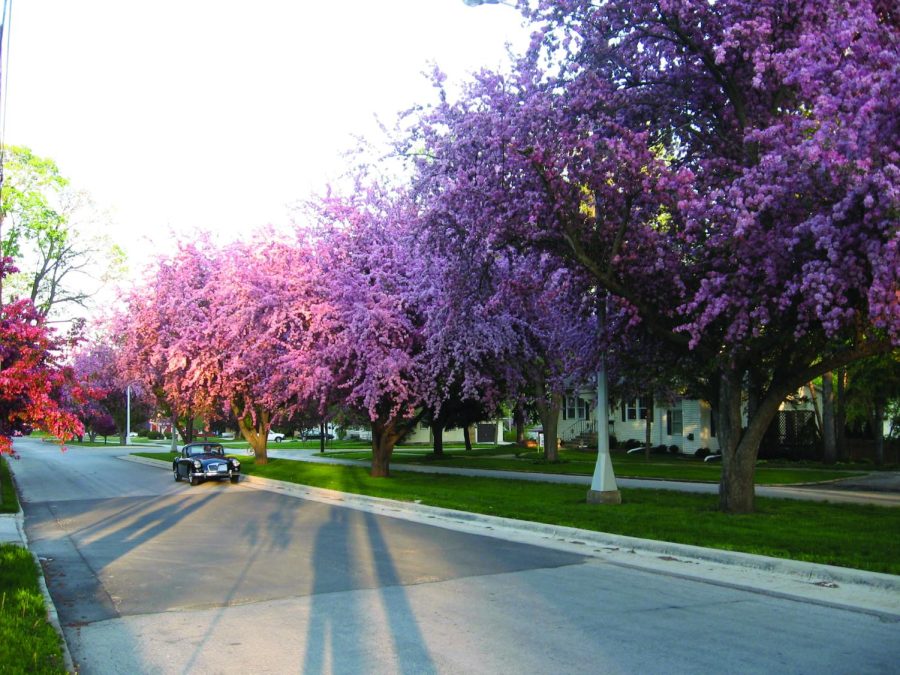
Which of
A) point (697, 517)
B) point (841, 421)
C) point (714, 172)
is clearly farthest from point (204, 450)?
point (841, 421)

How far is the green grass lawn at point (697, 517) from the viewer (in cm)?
1073

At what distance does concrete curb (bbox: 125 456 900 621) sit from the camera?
27.7 ft

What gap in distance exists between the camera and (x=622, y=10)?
13508mm

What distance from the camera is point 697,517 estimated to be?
1410 centimetres

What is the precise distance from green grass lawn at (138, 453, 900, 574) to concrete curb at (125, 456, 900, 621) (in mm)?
416

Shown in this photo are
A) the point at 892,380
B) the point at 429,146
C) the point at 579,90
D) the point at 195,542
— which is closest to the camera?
the point at 195,542

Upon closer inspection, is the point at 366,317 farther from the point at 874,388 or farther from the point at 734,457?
the point at 874,388

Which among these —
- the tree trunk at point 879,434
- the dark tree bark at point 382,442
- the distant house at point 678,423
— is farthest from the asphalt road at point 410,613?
the distant house at point 678,423

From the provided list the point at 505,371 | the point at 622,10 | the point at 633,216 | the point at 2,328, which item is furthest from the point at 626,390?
the point at 2,328

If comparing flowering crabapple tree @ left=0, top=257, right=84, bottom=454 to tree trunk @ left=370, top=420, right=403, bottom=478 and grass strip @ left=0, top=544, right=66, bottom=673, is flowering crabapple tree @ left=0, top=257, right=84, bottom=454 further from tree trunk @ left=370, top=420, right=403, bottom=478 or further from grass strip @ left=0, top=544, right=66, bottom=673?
tree trunk @ left=370, top=420, right=403, bottom=478

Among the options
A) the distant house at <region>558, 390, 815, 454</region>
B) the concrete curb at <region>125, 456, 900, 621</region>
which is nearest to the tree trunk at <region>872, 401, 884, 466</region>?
the distant house at <region>558, 390, 815, 454</region>

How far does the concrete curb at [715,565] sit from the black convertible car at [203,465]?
12064 mm

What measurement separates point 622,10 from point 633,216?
344cm

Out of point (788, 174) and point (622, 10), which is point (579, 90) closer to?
point (622, 10)
